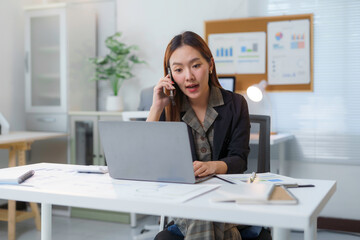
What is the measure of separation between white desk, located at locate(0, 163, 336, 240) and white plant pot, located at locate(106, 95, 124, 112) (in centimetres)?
271

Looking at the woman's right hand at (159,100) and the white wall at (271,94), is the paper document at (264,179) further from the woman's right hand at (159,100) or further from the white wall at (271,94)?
the white wall at (271,94)

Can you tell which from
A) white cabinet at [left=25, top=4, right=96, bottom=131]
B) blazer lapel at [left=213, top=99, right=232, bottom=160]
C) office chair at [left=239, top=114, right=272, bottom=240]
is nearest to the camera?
blazer lapel at [left=213, top=99, right=232, bottom=160]

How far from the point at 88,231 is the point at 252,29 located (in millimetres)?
2132

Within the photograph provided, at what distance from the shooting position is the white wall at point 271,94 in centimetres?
346

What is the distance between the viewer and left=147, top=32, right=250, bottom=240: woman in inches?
64.9

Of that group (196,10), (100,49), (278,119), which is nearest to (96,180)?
(278,119)

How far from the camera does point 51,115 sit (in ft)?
13.0

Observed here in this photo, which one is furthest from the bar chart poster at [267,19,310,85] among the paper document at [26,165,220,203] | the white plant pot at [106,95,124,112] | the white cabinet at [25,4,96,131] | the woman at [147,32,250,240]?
the paper document at [26,165,220,203]

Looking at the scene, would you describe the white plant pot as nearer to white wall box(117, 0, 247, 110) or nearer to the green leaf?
the green leaf

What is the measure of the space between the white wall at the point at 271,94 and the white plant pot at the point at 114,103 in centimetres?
21

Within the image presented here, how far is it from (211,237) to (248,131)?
532 mm

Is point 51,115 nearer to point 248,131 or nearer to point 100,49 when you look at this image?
point 100,49

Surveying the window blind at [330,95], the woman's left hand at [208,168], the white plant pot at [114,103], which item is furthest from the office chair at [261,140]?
the white plant pot at [114,103]

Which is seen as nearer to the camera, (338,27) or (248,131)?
(248,131)
